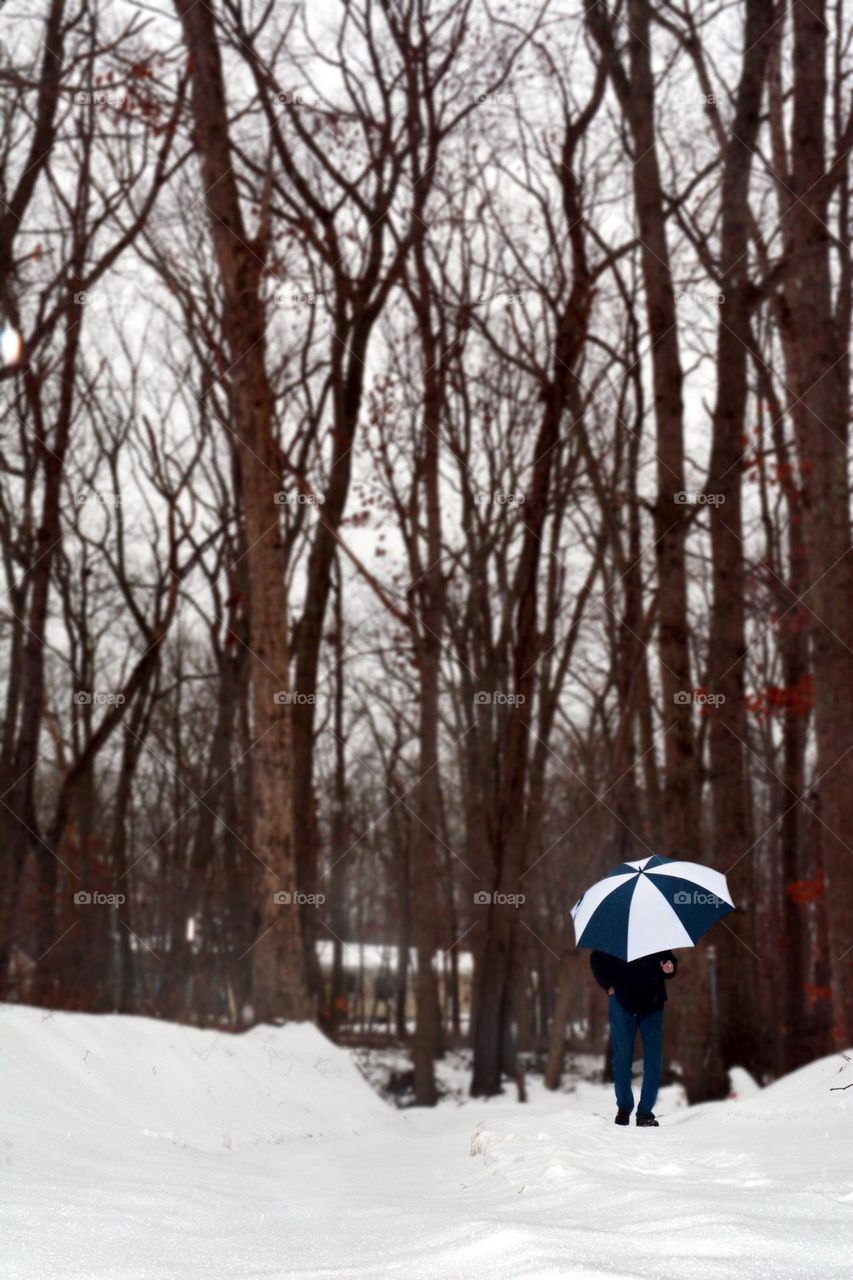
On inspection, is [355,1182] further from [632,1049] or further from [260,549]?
[260,549]

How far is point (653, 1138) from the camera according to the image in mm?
6273

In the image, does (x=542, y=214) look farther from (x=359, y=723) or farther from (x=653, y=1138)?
(x=359, y=723)

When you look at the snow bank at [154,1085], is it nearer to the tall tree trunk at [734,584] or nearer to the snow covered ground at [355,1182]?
the snow covered ground at [355,1182]

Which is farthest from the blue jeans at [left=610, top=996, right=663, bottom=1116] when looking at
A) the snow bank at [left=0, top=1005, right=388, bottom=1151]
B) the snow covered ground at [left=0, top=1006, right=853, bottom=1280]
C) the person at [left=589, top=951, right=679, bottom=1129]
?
the snow bank at [left=0, top=1005, right=388, bottom=1151]

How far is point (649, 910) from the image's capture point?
17.6 feet

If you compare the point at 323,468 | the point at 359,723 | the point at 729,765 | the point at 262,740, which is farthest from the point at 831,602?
the point at 359,723

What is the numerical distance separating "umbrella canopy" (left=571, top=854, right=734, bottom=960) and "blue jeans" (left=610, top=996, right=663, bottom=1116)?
0.54m

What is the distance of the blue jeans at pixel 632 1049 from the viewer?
5707 millimetres

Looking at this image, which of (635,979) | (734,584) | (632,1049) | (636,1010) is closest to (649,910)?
(635,979)

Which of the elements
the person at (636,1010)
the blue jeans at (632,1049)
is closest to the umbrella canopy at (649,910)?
the person at (636,1010)

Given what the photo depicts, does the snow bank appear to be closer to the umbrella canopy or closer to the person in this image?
the person

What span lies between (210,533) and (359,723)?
43.9 feet

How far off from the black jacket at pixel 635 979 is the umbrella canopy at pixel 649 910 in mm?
214

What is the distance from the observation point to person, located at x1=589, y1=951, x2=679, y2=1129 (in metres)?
5.54
